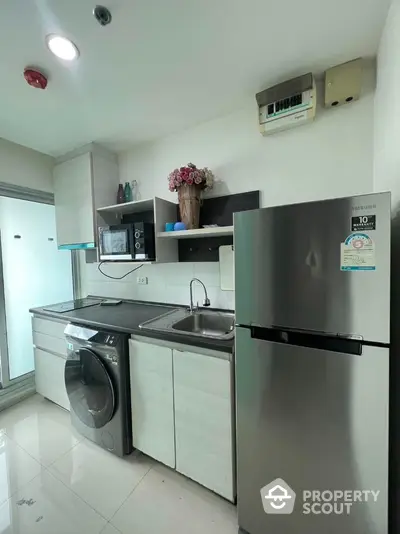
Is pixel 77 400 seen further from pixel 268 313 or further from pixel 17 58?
A: pixel 17 58

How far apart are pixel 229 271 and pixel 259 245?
744mm

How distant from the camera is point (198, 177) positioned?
1.70 m

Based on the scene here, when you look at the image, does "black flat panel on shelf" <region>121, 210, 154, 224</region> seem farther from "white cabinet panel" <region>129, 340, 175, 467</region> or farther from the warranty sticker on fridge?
the warranty sticker on fridge

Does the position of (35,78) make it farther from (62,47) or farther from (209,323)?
(209,323)

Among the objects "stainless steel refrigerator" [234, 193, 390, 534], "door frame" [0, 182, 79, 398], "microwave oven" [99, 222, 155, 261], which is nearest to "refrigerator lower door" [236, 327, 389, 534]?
"stainless steel refrigerator" [234, 193, 390, 534]

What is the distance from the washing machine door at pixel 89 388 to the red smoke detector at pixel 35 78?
5.61 ft

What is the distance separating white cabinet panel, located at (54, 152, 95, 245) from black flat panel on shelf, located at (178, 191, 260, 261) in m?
0.93

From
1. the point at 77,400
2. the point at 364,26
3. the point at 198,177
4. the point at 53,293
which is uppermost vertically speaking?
the point at 364,26

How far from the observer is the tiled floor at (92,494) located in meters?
1.19

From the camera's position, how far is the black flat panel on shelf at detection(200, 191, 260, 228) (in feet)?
5.66

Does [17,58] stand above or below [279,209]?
above

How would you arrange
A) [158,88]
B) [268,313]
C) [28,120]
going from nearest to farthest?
1. [268,313]
2. [158,88]
3. [28,120]

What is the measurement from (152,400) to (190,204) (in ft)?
4.48

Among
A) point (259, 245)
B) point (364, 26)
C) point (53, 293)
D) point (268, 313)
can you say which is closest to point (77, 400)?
point (53, 293)
